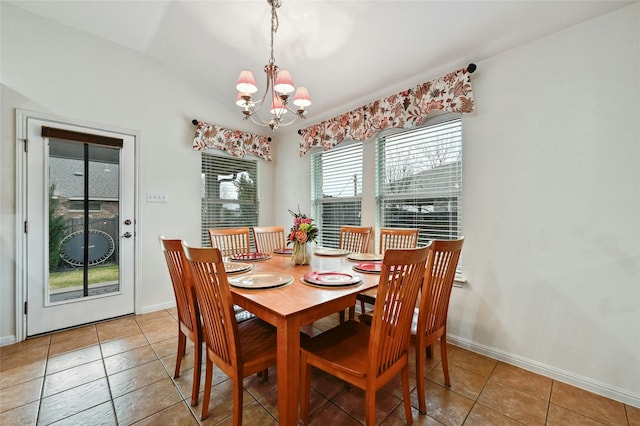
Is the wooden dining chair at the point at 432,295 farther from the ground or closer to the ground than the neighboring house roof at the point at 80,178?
closer to the ground

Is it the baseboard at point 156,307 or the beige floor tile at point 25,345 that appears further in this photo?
the baseboard at point 156,307

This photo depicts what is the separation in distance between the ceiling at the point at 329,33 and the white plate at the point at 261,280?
2.09 meters

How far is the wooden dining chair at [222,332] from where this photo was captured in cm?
116

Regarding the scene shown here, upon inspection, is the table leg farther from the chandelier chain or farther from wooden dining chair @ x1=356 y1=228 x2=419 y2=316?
the chandelier chain

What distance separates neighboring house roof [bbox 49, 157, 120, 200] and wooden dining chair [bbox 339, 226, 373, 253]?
8.28ft

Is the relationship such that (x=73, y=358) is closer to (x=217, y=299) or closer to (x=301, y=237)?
(x=217, y=299)

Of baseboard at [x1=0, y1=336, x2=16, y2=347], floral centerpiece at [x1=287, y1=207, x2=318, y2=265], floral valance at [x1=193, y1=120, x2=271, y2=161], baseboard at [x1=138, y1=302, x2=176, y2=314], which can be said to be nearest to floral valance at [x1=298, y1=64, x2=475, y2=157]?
floral valance at [x1=193, y1=120, x2=271, y2=161]

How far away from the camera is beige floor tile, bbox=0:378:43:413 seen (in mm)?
1538

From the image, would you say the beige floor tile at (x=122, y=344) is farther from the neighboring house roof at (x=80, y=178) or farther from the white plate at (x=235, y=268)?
the neighboring house roof at (x=80, y=178)

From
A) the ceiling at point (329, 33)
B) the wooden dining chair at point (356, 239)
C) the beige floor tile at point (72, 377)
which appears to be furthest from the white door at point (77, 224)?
the wooden dining chair at point (356, 239)

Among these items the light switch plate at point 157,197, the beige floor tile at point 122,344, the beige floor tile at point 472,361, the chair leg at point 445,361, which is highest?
the light switch plate at point 157,197

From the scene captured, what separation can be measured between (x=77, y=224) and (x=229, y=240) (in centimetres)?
158

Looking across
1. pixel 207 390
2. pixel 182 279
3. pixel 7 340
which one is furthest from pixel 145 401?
pixel 7 340

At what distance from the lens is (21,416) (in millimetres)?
1450
